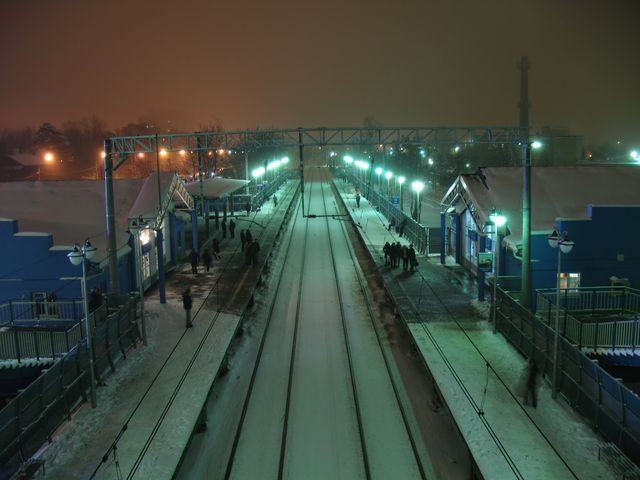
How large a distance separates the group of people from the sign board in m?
5.68

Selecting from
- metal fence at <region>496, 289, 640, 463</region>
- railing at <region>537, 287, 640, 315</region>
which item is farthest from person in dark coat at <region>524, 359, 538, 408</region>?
railing at <region>537, 287, 640, 315</region>

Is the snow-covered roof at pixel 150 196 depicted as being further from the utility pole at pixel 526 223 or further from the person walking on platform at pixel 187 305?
the utility pole at pixel 526 223

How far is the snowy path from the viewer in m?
11.1

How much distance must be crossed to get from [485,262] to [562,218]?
10.1ft

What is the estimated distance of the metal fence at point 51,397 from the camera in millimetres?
10453

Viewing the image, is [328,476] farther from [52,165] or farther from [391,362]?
[52,165]

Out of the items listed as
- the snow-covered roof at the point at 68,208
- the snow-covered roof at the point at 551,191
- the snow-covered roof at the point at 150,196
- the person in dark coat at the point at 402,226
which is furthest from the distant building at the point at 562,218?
the snow-covered roof at the point at 68,208

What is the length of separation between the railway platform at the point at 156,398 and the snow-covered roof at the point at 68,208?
3.32 metres

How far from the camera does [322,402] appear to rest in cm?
1392

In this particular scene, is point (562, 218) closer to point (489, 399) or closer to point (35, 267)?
point (489, 399)

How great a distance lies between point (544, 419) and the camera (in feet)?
39.8

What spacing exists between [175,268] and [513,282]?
16.2 m

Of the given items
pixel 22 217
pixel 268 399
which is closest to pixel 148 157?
pixel 22 217

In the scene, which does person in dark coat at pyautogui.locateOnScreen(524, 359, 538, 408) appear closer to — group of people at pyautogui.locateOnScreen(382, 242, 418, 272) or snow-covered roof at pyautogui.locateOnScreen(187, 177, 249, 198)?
group of people at pyautogui.locateOnScreen(382, 242, 418, 272)
